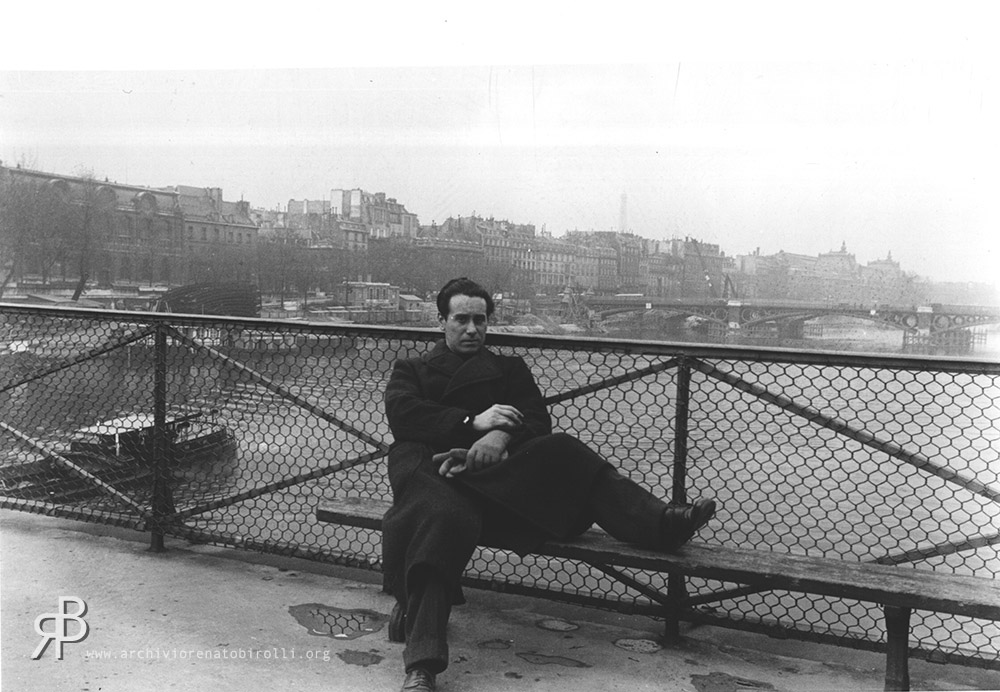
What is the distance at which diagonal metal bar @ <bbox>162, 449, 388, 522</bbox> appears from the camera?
11.1 ft

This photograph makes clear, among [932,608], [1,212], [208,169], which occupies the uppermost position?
[208,169]

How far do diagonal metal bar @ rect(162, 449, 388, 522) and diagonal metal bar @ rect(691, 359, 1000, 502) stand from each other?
1344 mm

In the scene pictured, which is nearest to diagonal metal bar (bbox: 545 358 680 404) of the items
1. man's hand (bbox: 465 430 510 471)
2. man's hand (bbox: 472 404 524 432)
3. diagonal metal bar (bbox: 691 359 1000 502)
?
diagonal metal bar (bbox: 691 359 1000 502)

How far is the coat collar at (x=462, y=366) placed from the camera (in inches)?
113

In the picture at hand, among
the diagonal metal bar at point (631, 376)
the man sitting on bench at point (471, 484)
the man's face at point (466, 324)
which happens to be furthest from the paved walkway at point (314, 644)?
the man's face at point (466, 324)

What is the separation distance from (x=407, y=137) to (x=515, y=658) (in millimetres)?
35177

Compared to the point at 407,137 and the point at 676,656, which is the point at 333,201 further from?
the point at 676,656

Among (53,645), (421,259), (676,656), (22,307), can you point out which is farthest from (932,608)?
(421,259)

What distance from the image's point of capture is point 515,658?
266 centimetres

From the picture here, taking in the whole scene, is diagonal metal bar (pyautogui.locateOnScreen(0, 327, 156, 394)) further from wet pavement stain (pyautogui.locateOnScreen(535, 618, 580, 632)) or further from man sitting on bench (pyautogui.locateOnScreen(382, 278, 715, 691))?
wet pavement stain (pyautogui.locateOnScreen(535, 618, 580, 632))

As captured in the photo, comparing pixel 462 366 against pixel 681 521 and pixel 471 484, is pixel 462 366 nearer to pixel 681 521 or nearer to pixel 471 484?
pixel 471 484

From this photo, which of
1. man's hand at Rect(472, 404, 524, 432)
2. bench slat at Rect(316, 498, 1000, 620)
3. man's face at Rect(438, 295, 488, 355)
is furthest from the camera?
man's face at Rect(438, 295, 488, 355)

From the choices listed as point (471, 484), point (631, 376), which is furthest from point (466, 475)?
Result: point (631, 376)

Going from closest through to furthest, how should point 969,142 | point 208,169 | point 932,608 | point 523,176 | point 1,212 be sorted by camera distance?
point 932,608, point 1,212, point 969,142, point 208,169, point 523,176
